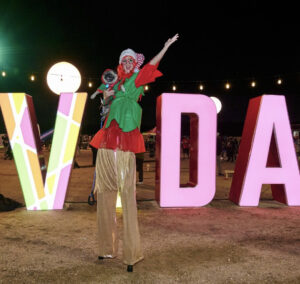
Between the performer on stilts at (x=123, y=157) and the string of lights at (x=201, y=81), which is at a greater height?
the string of lights at (x=201, y=81)

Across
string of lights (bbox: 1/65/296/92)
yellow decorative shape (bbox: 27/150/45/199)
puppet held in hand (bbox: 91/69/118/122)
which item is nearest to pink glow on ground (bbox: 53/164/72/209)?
yellow decorative shape (bbox: 27/150/45/199)

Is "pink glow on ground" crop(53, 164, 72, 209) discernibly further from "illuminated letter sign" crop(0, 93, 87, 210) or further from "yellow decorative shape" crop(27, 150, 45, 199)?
"yellow decorative shape" crop(27, 150, 45, 199)

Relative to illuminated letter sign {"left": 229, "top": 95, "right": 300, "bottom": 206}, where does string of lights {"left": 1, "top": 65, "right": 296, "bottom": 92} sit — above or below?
above

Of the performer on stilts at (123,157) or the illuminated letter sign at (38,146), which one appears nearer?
the performer on stilts at (123,157)

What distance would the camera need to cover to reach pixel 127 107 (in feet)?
9.91

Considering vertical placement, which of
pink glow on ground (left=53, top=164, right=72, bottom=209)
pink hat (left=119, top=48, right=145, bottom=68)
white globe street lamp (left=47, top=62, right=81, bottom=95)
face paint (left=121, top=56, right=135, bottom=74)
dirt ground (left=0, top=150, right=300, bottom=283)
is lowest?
dirt ground (left=0, top=150, right=300, bottom=283)

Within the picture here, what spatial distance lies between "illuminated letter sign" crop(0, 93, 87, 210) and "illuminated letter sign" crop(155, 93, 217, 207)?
5.14 ft

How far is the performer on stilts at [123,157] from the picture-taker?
9.68 feet

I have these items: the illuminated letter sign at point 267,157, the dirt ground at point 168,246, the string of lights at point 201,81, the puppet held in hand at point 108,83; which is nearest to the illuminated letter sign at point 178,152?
the dirt ground at point 168,246

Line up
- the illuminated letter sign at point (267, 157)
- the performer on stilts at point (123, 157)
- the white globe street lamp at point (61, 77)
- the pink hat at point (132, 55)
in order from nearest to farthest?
1. the performer on stilts at point (123, 157)
2. the pink hat at point (132, 55)
3. the illuminated letter sign at point (267, 157)
4. the white globe street lamp at point (61, 77)

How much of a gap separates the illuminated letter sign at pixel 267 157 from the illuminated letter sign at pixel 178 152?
2.20 ft

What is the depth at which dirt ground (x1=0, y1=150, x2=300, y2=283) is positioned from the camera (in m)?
2.84

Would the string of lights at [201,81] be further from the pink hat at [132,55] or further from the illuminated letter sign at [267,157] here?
the pink hat at [132,55]

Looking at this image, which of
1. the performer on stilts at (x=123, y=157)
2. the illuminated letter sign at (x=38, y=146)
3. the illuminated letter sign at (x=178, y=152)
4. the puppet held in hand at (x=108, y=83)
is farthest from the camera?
the illuminated letter sign at (x=178, y=152)
